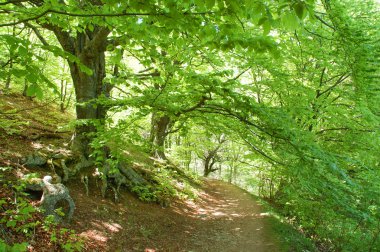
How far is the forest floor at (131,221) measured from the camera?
7.13 meters

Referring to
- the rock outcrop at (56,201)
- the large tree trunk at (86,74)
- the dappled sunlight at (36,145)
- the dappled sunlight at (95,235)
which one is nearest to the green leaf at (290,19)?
the rock outcrop at (56,201)

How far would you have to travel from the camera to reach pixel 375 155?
8.45 metres

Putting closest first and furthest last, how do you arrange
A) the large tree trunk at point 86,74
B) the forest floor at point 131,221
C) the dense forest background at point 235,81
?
the dense forest background at point 235,81
the forest floor at point 131,221
the large tree trunk at point 86,74

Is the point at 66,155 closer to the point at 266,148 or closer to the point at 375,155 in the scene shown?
the point at 266,148

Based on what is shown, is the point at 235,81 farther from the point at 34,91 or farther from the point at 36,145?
the point at 36,145

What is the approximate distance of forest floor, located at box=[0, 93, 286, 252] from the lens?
23.4ft

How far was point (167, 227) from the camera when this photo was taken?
9586 mm

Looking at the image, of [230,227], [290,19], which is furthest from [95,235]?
[290,19]

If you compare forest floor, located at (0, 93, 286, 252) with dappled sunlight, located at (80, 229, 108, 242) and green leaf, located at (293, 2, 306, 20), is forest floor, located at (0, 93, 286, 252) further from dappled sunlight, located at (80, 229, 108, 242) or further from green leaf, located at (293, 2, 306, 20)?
green leaf, located at (293, 2, 306, 20)

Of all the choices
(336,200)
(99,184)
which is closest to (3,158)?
(99,184)

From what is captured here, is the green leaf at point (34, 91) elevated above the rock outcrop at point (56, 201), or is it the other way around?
the green leaf at point (34, 91)

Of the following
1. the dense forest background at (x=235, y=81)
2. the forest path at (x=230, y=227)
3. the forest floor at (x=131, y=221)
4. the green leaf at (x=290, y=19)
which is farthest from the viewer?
the forest path at (x=230, y=227)

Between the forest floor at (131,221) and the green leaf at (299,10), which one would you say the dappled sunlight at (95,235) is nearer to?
the forest floor at (131,221)

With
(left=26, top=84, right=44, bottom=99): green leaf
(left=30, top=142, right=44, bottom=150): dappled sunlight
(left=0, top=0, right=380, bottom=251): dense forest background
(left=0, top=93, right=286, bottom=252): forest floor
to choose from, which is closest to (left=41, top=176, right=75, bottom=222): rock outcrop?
(left=0, top=93, right=286, bottom=252): forest floor
